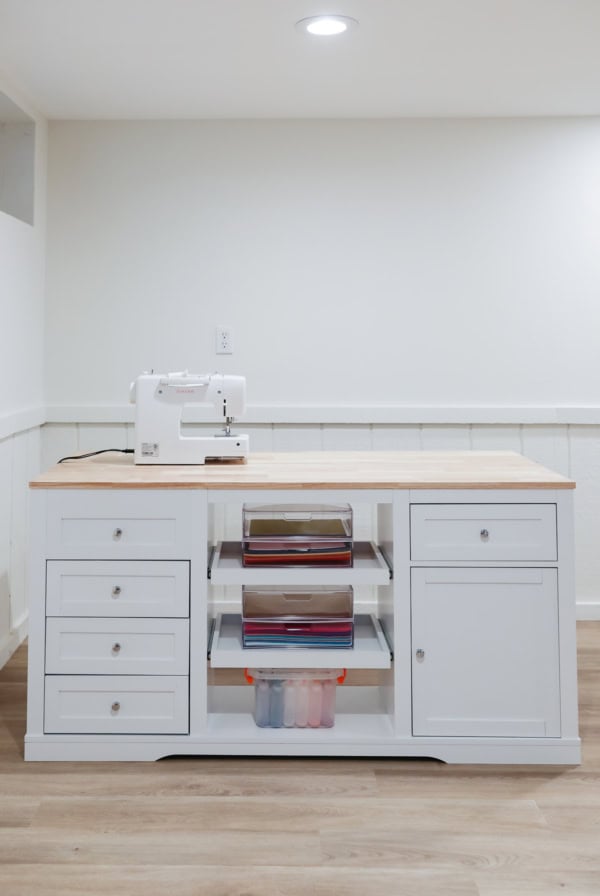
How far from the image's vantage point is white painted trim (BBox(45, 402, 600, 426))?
3.46 m

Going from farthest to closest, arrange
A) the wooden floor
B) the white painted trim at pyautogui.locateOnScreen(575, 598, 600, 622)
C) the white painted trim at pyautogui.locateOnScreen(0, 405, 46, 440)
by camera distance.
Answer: the white painted trim at pyautogui.locateOnScreen(575, 598, 600, 622) < the white painted trim at pyautogui.locateOnScreen(0, 405, 46, 440) < the wooden floor

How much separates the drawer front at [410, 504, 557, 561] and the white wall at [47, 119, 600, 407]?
1.32 metres

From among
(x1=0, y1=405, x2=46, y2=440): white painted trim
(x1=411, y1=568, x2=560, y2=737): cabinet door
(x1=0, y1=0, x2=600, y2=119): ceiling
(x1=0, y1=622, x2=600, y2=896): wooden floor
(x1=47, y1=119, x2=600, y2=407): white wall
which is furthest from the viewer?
(x1=47, y1=119, x2=600, y2=407): white wall

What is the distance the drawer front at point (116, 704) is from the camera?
2.24 m

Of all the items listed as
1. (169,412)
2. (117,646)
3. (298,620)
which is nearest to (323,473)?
(298,620)

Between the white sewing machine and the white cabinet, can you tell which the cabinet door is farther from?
the white sewing machine

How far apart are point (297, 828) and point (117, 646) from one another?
685mm

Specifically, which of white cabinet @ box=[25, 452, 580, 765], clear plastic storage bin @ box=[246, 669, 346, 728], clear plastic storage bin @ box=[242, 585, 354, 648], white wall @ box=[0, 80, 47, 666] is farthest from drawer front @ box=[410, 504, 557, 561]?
white wall @ box=[0, 80, 47, 666]

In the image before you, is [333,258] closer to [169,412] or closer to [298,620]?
[169,412]

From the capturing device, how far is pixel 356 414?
3473 mm

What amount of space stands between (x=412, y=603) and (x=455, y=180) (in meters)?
1.99

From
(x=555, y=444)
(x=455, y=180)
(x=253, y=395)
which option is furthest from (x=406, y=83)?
(x=555, y=444)

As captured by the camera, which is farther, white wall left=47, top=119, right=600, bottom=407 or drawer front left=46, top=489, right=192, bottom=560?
white wall left=47, top=119, right=600, bottom=407

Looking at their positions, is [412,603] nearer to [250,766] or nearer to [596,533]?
[250,766]
